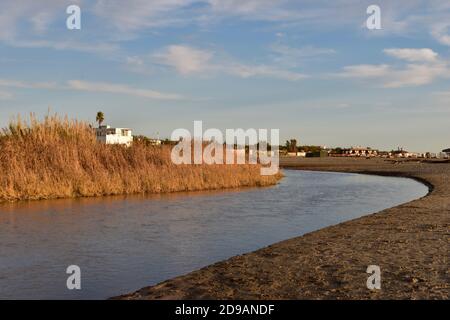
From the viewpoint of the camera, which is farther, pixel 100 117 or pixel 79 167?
pixel 100 117

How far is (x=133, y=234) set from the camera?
13.6m

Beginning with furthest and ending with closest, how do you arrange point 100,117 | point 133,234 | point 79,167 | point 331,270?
point 100,117
point 79,167
point 133,234
point 331,270

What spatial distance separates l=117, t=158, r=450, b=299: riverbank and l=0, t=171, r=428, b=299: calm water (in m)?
1.00

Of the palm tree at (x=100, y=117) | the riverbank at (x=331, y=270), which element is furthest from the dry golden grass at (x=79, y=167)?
the palm tree at (x=100, y=117)

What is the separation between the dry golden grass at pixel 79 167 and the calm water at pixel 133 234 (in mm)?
1653

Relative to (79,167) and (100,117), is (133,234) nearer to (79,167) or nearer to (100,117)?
(79,167)

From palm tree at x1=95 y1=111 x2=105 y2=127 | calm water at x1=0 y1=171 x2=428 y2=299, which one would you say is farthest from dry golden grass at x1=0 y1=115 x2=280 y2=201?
palm tree at x1=95 y1=111 x2=105 y2=127

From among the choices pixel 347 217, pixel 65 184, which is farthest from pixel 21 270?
pixel 65 184

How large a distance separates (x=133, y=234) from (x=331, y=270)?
656 cm

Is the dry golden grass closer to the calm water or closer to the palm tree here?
the calm water

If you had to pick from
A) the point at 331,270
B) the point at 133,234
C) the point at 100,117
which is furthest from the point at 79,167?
the point at 100,117

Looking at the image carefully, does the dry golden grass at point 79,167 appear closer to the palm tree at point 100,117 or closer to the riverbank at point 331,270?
the riverbank at point 331,270
